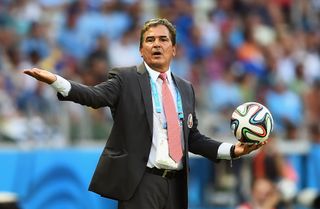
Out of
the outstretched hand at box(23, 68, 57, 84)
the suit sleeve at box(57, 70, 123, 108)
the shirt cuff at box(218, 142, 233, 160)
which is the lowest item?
the shirt cuff at box(218, 142, 233, 160)

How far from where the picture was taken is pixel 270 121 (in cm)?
754

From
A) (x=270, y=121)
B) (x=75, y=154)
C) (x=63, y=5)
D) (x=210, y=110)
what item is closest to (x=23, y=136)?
(x=75, y=154)

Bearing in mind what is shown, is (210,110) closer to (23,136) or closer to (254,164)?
(254,164)

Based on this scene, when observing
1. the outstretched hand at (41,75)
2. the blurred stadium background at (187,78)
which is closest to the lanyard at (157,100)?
the outstretched hand at (41,75)

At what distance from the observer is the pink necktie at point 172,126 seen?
7.26 m

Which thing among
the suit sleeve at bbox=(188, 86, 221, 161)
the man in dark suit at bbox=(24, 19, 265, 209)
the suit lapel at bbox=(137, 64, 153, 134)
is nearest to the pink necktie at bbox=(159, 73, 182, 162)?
the man in dark suit at bbox=(24, 19, 265, 209)

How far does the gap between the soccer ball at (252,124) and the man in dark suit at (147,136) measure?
98 millimetres

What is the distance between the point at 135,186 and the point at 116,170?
18cm

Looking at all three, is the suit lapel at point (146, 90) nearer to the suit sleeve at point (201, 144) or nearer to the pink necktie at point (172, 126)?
the pink necktie at point (172, 126)

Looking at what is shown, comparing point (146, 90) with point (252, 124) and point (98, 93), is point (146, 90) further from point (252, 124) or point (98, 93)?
point (252, 124)

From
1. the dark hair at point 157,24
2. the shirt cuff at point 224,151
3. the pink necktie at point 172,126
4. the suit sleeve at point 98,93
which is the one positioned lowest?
the shirt cuff at point 224,151

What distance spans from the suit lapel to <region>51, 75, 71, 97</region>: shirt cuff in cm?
75

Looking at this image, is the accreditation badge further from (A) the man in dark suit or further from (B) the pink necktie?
(B) the pink necktie

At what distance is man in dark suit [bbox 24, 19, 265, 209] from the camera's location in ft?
23.5
